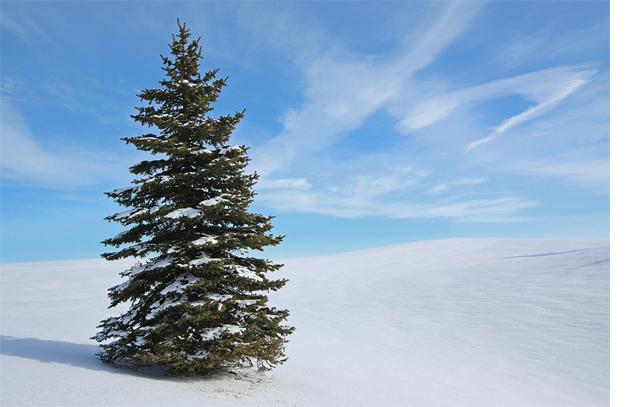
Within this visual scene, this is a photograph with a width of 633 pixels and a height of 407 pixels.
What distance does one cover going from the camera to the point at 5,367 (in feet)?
30.2

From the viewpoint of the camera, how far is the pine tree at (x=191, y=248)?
1034 centimetres

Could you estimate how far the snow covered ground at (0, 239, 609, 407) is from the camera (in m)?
9.64

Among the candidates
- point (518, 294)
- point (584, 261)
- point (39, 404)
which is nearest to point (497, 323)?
point (518, 294)

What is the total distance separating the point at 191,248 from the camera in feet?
34.9

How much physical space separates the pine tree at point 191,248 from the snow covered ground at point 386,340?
3.17 feet

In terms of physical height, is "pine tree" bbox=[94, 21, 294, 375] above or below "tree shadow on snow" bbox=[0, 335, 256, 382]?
above

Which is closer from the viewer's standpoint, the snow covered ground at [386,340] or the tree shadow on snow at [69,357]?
the snow covered ground at [386,340]

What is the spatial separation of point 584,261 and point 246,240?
37917 millimetres

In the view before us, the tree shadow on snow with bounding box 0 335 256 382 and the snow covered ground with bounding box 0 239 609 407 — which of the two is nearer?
the snow covered ground with bounding box 0 239 609 407

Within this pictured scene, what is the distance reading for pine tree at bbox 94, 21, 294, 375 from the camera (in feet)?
33.9

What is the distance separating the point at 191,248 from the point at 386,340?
1514 cm

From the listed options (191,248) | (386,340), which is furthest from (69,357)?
(386,340)

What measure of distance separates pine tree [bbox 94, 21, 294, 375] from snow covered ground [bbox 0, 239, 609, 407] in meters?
0.97

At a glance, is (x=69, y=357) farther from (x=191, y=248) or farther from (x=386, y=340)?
(x=386, y=340)
